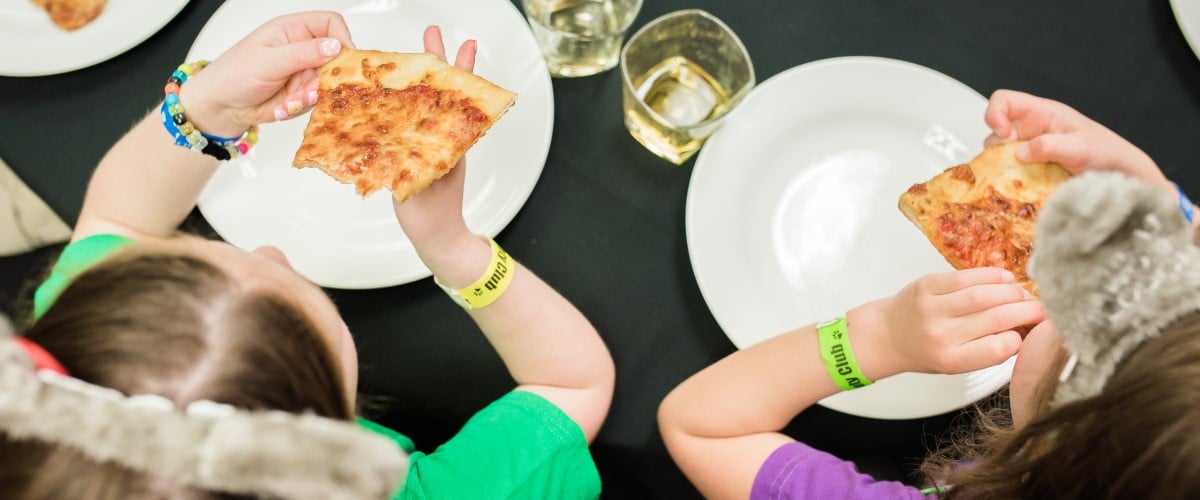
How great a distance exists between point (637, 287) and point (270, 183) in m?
0.59

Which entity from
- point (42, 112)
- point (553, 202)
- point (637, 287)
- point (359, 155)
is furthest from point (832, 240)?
point (42, 112)

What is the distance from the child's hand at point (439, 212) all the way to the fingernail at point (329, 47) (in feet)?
0.44

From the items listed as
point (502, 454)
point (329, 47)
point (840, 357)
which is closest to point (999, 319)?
point (840, 357)

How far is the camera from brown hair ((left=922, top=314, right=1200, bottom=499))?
1.86 ft

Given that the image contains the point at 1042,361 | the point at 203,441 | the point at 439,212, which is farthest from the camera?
the point at 439,212

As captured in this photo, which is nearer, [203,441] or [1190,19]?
[203,441]

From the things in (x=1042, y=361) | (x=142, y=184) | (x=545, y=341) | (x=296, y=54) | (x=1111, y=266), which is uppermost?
(x=1111, y=266)

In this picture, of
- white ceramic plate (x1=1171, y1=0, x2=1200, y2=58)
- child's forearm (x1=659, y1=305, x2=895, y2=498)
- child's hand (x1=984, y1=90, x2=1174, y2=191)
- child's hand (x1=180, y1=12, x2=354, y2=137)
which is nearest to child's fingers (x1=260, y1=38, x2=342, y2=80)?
child's hand (x1=180, y1=12, x2=354, y2=137)

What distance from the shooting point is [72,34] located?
1130mm

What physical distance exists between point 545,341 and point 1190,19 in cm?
112

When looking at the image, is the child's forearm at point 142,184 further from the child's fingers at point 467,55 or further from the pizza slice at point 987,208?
the pizza slice at point 987,208

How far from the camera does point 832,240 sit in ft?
3.60

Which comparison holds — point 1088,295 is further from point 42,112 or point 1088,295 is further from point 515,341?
point 42,112

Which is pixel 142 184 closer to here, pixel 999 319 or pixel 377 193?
pixel 377 193
